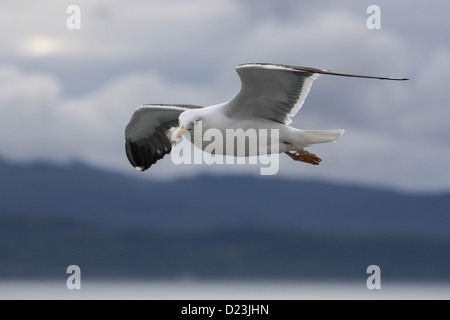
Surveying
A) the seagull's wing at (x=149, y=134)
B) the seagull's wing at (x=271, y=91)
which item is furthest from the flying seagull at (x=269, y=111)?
the seagull's wing at (x=149, y=134)

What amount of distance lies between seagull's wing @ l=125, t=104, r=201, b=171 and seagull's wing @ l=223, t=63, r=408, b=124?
2.22 metres

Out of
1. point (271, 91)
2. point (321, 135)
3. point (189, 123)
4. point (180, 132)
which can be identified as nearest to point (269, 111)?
point (271, 91)

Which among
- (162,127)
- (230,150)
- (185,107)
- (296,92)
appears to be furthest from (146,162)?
(296,92)

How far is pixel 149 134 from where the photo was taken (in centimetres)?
1391

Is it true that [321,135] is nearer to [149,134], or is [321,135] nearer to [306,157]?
[306,157]

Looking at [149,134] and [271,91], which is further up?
[149,134]

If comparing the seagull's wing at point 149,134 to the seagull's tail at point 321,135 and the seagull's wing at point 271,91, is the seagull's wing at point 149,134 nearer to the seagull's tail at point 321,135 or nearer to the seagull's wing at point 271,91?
the seagull's wing at point 271,91

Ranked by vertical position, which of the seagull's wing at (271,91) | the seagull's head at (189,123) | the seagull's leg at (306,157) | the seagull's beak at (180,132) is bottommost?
the seagull's leg at (306,157)

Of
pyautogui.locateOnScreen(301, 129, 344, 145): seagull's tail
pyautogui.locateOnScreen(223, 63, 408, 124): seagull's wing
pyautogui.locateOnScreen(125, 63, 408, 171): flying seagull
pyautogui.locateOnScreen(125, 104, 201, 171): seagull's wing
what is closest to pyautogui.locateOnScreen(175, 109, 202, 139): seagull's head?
pyautogui.locateOnScreen(125, 63, 408, 171): flying seagull

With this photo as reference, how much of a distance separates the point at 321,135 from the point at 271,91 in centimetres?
125

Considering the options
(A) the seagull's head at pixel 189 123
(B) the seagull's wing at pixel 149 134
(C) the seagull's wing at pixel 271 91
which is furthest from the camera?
(B) the seagull's wing at pixel 149 134

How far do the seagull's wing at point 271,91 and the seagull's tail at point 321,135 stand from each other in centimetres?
41

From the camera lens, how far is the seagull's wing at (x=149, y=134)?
13266mm

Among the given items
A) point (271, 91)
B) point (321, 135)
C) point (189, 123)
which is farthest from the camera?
point (321, 135)
